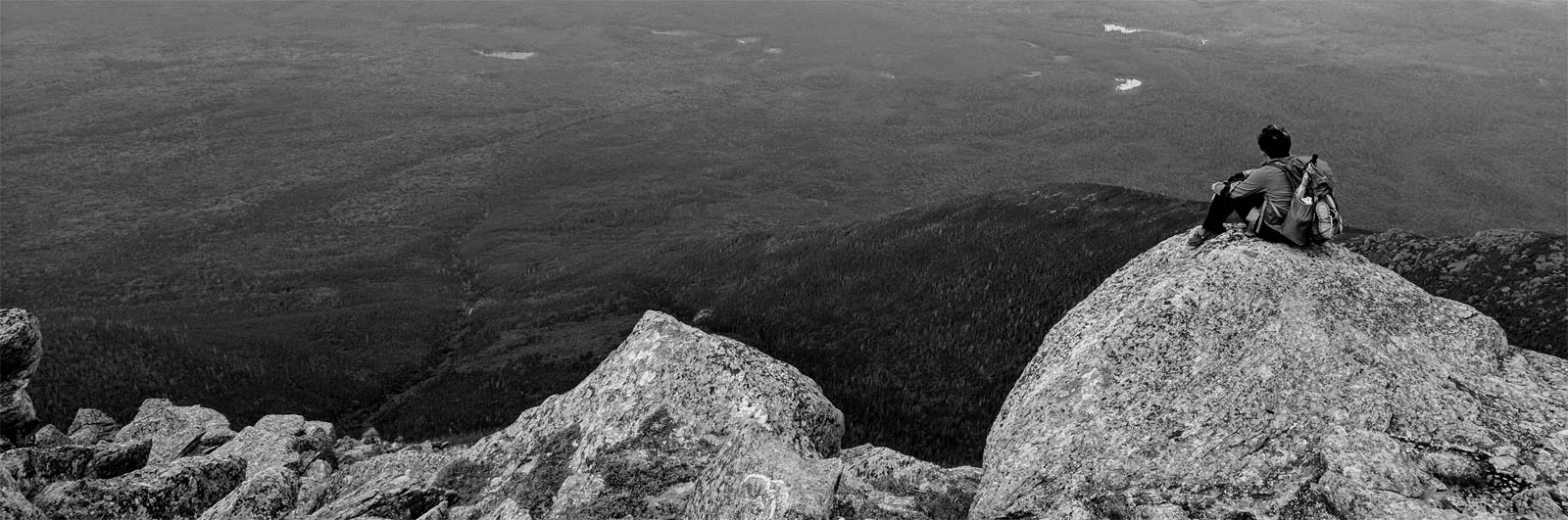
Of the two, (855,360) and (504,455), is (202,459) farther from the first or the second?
(855,360)

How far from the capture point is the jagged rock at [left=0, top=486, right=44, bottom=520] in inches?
635

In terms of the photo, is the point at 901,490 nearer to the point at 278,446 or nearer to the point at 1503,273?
the point at 278,446

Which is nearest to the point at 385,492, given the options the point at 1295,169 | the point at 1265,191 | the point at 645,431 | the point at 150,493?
the point at 150,493

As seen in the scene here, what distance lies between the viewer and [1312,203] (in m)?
16.1

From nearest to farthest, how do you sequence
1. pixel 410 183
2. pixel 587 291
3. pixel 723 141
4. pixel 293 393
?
pixel 293 393 < pixel 587 291 < pixel 410 183 < pixel 723 141

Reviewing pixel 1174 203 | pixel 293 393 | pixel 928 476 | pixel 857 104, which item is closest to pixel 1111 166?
pixel 857 104

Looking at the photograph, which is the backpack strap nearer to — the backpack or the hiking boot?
the backpack

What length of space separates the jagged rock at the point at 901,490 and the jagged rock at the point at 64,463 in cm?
1717

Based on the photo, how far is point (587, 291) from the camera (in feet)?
256

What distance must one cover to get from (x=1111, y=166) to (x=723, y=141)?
63.7 m

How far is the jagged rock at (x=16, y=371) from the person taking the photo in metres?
25.7

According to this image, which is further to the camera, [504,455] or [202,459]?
[202,459]

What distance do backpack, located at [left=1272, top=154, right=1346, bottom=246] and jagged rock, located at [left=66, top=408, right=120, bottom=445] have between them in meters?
35.1

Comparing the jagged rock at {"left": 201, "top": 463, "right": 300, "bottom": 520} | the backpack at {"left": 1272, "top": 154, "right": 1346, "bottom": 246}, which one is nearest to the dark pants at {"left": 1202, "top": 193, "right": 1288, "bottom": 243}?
the backpack at {"left": 1272, "top": 154, "right": 1346, "bottom": 246}
